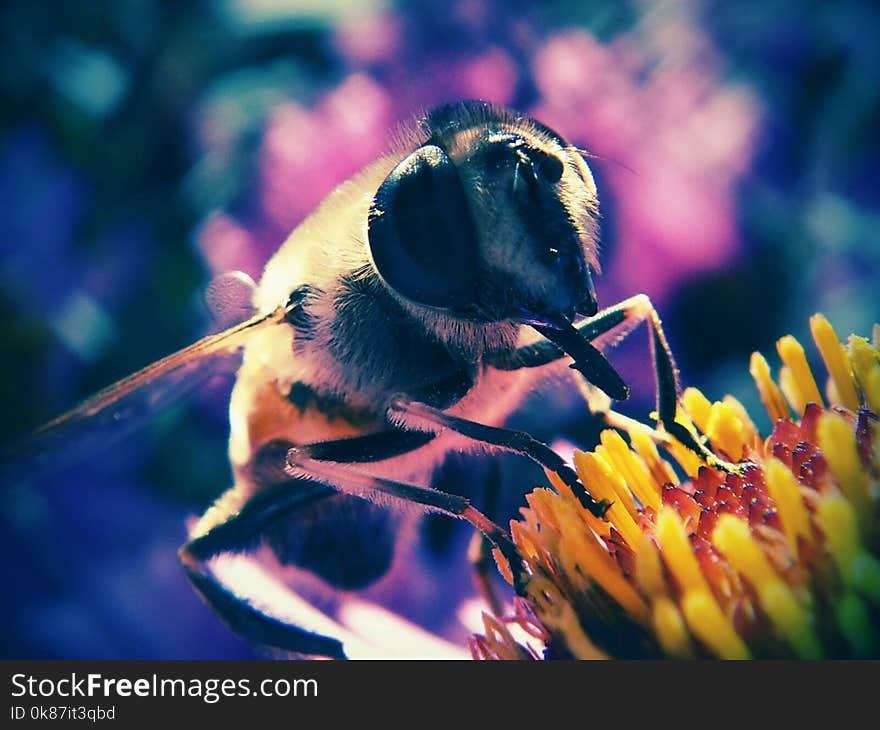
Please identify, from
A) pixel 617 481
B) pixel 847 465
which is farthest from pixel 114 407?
pixel 847 465

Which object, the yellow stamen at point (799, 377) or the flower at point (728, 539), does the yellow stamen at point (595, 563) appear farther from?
the yellow stamen at point (799, 377)

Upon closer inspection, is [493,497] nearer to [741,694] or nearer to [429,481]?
[429,481]

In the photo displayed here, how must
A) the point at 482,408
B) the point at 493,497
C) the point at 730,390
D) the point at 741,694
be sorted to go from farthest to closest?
the point at 730,390
the point at 493,497
the point at 482,408
the point at 741,694

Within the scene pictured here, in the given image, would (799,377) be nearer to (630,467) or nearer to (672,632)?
(630,467)

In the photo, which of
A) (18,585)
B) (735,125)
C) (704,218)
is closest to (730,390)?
(704,218)

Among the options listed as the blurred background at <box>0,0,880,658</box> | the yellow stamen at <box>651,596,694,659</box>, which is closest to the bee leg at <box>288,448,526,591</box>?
the yellow stamen at <box>651,596,694,659</box>

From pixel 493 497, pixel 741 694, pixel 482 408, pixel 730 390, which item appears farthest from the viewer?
pixel 730 390

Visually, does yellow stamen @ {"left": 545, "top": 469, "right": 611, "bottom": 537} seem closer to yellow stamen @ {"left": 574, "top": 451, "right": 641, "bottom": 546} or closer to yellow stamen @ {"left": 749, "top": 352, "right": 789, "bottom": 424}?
yellow stamen @ {"left": 574, "top": 451, "right": 641, "bottom": 546}
